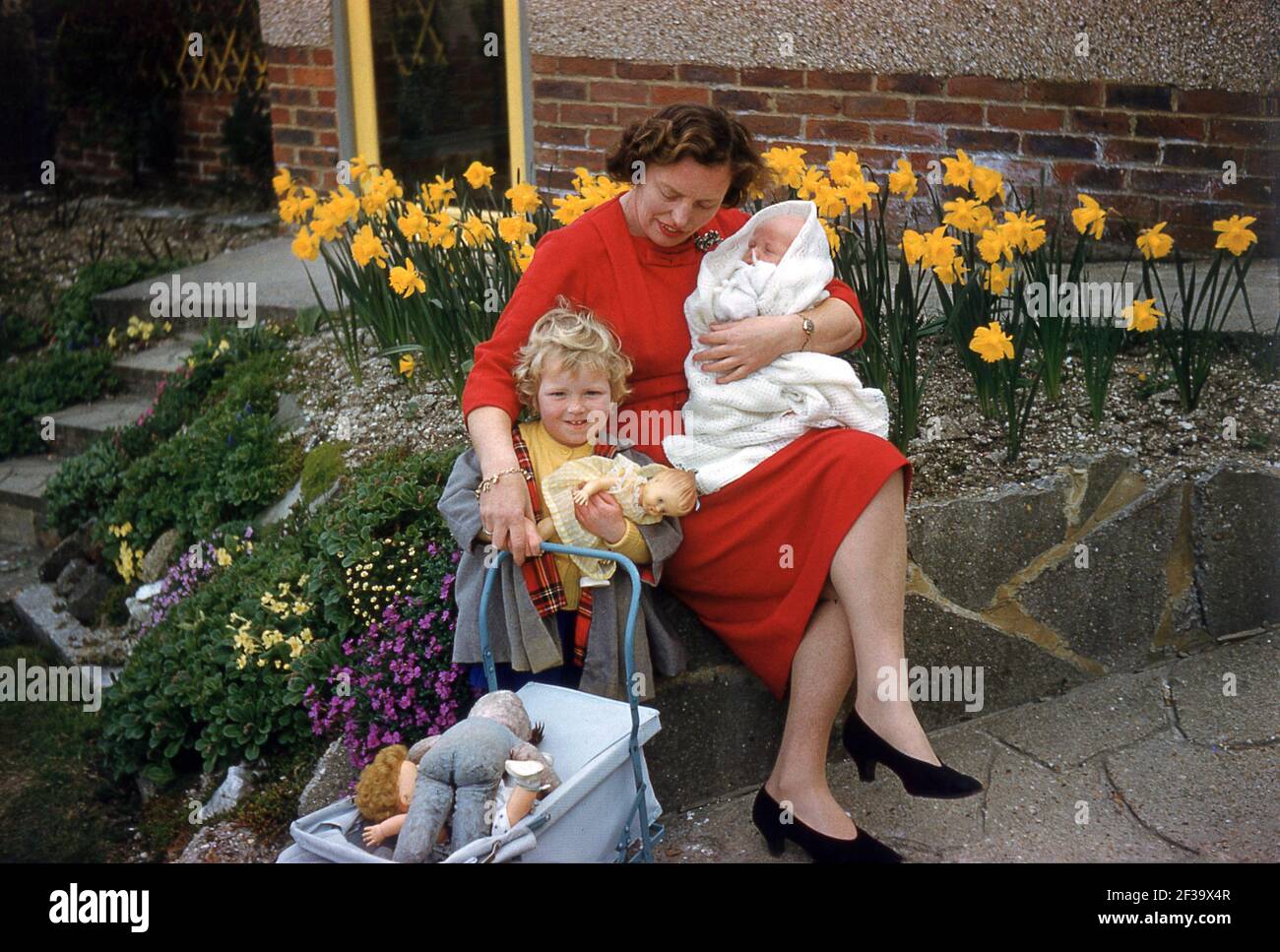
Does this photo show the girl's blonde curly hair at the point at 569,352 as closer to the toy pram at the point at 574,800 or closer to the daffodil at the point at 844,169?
the toy pram at the point at 574,800

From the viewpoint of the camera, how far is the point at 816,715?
271 centimetres

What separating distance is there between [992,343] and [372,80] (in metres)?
3.84

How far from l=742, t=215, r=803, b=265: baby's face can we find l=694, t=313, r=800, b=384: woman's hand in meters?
0.15

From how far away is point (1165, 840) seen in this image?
282cm

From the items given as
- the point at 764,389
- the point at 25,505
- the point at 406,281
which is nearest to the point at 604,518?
the point at 764,389

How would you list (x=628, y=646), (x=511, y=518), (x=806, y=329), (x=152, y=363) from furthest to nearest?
(x=152, y=363), (x=806, y=329), (x=511, y=518), (x=628, y=646)

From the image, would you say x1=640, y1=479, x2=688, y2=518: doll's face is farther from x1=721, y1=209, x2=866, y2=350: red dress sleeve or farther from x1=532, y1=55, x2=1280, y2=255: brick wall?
x1=532, y1=55, x2=1280, y2=255: brick wall

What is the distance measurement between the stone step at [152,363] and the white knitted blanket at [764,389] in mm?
2954

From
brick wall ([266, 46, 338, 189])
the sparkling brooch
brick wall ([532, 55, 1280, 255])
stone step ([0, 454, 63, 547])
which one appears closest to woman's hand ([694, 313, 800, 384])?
the sparkling brooch

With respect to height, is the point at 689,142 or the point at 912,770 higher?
the point at 689,142

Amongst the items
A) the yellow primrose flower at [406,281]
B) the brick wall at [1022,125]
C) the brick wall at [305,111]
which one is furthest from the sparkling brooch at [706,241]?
the brick wall at [305,111]

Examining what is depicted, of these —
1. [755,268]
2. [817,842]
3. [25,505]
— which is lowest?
[817,842]

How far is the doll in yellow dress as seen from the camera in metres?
2.62

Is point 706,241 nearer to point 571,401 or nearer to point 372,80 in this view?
point 571,401
